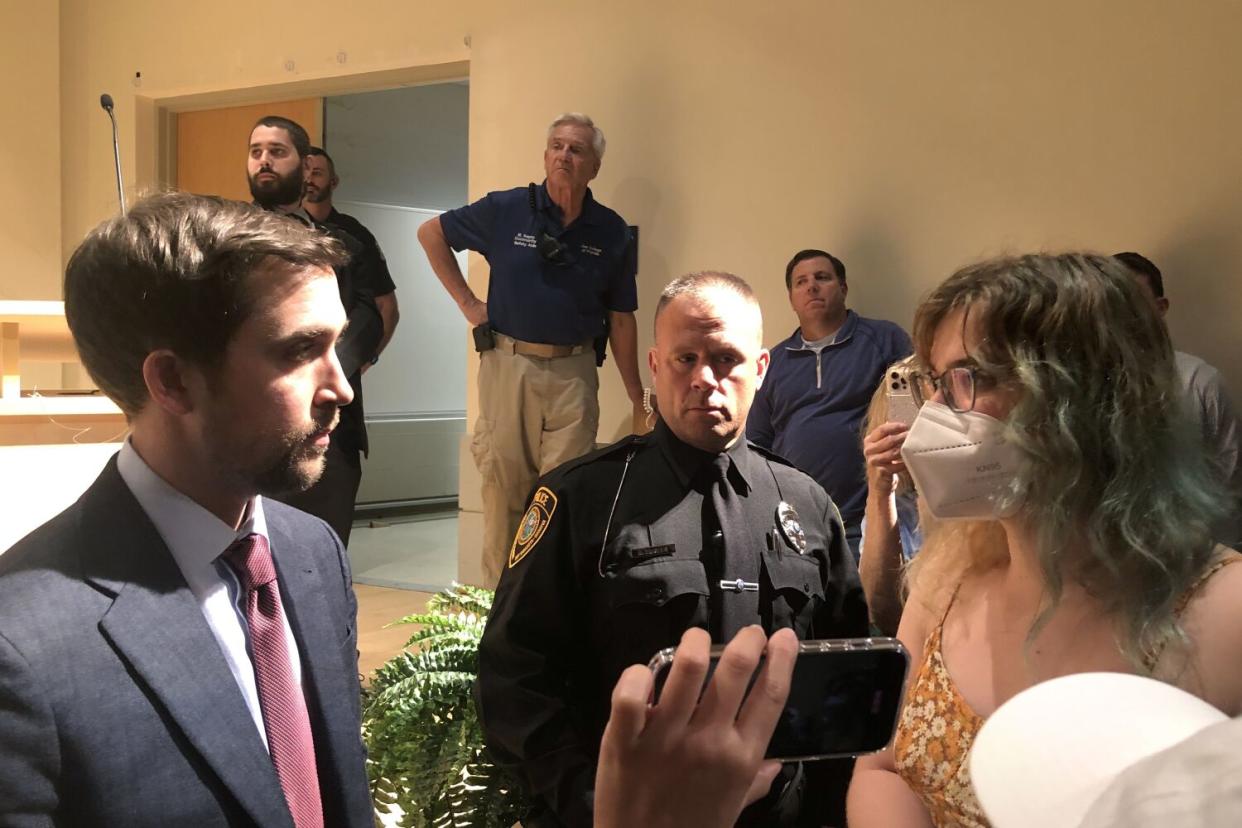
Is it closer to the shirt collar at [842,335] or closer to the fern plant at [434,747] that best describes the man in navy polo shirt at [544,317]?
the shirt collar at [842,335]

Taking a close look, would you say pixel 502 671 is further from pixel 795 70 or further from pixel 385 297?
pixel 795 70

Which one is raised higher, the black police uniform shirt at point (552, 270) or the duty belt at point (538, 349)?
the black police uniform shirt at point (552, 270)

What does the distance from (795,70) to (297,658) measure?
412 cm

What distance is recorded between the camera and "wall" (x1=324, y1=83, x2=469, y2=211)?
286 inches

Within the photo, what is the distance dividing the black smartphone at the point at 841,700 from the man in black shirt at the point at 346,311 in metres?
3.08

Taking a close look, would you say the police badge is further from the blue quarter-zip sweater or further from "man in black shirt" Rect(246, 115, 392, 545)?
"man in black shirt" Rect(246, 115, 392, 545)

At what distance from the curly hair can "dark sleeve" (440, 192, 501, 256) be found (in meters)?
3.45

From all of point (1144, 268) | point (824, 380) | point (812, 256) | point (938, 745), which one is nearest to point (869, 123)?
point (812, 256)

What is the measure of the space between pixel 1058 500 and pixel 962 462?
0.42ft

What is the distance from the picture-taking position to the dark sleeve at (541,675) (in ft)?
5.31

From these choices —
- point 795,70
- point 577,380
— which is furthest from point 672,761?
point 795,70

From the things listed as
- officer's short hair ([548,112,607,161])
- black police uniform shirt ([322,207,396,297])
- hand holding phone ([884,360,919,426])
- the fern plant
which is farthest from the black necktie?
officer's short hair ([548,112,607,161])

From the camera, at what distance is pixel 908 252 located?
14.8 ft

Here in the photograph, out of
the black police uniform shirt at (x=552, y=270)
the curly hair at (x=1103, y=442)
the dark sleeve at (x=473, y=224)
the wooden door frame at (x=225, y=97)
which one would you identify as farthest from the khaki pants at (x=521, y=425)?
the curly hair at (x=1103, y=442)
